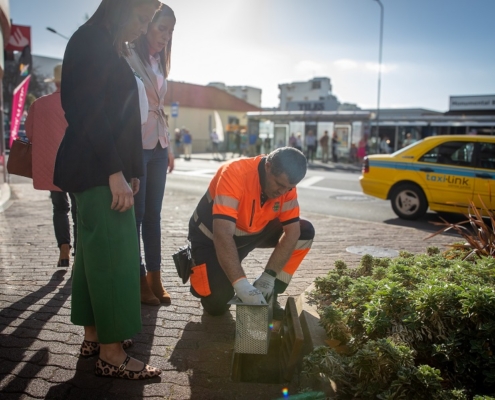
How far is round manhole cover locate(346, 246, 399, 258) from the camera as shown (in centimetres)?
610

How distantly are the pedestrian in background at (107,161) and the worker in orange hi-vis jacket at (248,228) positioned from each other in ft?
2.20

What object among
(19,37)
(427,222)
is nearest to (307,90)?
(19,37)

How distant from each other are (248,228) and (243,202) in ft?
0.99

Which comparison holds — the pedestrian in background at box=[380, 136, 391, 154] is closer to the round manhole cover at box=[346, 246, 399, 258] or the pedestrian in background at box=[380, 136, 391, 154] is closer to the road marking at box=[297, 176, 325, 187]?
the road marking at box=[297, 176, 325, 187]

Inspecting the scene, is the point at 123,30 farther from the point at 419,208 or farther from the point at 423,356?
the point at 419,208

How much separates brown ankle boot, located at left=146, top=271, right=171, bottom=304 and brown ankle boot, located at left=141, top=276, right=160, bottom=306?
8 centimetres

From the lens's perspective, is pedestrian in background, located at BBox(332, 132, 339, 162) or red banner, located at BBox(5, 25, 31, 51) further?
pedestrian in background, located at BBox(332, 132, 339, 162)

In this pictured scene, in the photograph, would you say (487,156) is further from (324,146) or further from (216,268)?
(324,146)

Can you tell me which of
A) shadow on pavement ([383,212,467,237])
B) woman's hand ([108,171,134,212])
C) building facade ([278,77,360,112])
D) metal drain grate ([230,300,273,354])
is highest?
building facade ([278,77,360,112])

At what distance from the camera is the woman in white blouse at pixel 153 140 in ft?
11.5

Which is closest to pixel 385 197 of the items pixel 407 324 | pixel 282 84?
pixel 407 324

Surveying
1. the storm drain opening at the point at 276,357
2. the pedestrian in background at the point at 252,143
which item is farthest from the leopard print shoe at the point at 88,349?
the pedestrian in background at the point at 252,143

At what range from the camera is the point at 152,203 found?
3.88m

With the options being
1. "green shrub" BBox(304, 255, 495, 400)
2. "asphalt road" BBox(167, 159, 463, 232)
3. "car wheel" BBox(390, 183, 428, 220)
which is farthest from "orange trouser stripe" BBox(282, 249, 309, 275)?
"car wheel" BBox(390, 183, 428, 220)
